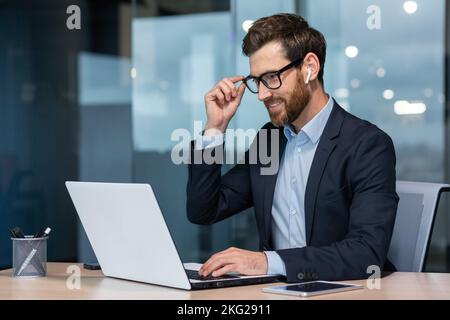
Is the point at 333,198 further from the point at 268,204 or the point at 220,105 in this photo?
the point at 220,105

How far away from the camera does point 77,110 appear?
4.73 m

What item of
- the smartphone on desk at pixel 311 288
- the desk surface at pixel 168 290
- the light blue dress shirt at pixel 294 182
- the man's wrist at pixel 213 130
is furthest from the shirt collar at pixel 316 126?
the smartphone on desk at pixel 311 288

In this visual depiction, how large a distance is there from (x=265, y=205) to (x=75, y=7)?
10.2 feet

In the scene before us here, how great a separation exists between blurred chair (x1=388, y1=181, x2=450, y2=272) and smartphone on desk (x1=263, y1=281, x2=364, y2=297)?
52 cm

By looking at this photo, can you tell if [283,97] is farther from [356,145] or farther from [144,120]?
[144,120]

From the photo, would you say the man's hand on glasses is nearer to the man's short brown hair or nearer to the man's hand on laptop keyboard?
the man's short brown hair

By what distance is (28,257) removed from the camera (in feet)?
6.11

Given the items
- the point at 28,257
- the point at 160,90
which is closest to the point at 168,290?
the point at 28,257

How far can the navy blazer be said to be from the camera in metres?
1.76

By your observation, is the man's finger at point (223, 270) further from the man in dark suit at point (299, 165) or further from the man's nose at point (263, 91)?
the man's nose at point (263, 91)

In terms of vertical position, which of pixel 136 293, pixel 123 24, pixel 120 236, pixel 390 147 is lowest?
pixel 136 293

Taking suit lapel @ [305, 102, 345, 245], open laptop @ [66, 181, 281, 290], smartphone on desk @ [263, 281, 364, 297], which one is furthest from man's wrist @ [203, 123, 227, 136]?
smartphone on desk @ [263, 281, 364, 297]

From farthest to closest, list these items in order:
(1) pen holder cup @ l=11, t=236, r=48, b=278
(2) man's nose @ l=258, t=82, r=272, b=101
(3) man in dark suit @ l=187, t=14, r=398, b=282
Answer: (2) man's nose @ l=258, t=82, r=272, b=101 < (3) man in dark suit @ l=187, t=14, r=398, b=282 < (1) pen holder cup @ l=11, t=236, r=48, b=278

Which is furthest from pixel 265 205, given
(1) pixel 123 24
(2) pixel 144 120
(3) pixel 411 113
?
(1) pixel 123 24
